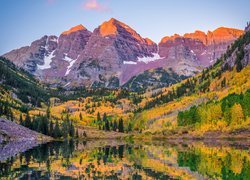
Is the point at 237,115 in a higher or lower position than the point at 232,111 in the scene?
lower

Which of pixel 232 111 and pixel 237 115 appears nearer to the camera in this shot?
pixel 237 115

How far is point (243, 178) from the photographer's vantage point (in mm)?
53031

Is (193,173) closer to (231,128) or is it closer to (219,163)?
(219,163)

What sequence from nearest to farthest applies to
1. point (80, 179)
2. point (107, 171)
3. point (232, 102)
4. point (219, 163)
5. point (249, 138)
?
point (80, 179) < point (107, 171) < point (219, 163) < point (249, 138) < point (232, 102)

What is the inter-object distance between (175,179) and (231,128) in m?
130

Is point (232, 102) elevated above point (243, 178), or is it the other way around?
point (232, 102)

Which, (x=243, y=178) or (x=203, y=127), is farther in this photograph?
(x=203, y=127)

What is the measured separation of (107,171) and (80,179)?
9957mm

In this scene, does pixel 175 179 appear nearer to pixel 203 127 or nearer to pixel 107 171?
pixel 107 171

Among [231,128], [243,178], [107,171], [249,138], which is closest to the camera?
[243,178]

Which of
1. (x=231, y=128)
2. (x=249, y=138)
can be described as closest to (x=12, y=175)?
(x=249, y=138)

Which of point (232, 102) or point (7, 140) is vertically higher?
point (232, 102)

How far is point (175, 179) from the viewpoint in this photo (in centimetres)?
5506

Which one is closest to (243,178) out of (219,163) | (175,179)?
(175,179)
